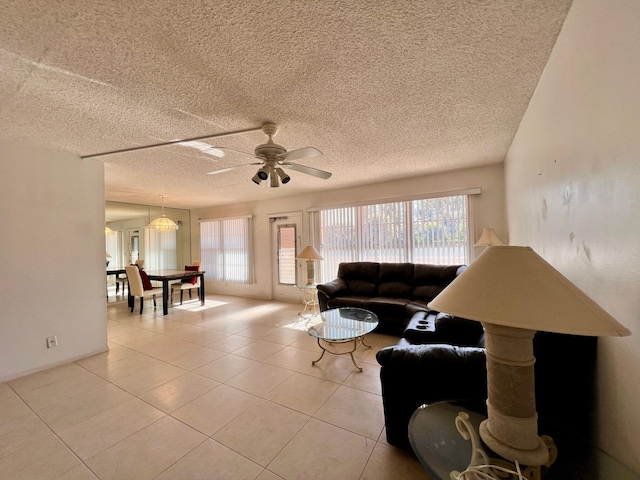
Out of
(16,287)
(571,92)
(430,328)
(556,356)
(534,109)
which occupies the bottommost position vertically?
(430,328)

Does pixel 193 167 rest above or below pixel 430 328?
above

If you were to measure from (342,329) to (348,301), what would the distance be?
4.14 ft

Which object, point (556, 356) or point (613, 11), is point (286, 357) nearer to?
point (556, 356)

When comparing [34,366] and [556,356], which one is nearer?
[556,356]

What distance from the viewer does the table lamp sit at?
76 cm

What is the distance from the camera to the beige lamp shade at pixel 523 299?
28.1 inches

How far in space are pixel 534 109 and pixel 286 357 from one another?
10.8 ft

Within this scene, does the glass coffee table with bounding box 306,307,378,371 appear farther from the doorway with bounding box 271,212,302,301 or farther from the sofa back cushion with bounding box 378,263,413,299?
the doorway with bounding box 271,212,302,301

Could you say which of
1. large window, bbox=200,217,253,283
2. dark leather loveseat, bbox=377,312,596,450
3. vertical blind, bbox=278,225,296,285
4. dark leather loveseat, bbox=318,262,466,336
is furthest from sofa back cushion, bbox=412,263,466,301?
large window, bbox=200,217,253,283

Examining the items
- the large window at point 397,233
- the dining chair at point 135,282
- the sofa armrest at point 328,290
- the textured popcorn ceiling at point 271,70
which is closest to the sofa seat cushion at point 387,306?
the sofa armrest at point 328,290

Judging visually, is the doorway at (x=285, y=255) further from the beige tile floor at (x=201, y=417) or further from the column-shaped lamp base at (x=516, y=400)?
the column-shaped lamp base at (x=516, y=400)

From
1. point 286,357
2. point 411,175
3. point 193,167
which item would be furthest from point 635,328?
point 193,167

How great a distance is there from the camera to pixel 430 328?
248cm

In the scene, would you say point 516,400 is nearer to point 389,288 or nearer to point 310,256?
point 389,288
